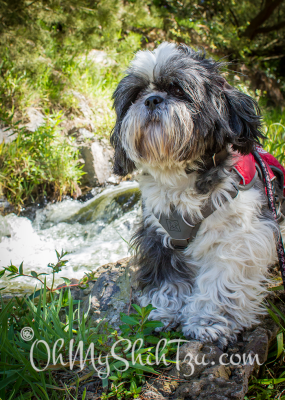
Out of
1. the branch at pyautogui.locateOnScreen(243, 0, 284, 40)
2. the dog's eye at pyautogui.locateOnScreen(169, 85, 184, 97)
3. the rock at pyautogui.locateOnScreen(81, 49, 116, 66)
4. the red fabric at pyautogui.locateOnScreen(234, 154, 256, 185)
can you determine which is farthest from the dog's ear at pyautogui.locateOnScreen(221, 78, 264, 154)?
the branch at pyautogui.locateOnScreen(243, 0, 284, 40)

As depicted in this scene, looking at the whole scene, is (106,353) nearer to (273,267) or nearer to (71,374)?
(71,374)

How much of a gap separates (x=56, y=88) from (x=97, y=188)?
2255 mm

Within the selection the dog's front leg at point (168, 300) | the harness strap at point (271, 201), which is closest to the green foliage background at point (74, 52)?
the harness strap at point (271, 201)

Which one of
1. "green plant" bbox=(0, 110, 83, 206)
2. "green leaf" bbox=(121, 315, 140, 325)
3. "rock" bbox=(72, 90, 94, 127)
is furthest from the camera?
"rock" bbox=(72, 90, 94, 127)

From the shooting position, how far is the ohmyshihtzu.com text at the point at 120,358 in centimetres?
150

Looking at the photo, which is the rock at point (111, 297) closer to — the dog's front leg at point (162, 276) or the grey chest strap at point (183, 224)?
the dog's front leg at point (162, 276)

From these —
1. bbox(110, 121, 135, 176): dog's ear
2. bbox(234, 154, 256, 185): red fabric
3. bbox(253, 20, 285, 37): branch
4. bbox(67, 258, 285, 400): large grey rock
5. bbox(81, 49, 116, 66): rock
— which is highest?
bbox(253, 20, 285, 37): branch

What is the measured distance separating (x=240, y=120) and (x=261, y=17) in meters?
9.96

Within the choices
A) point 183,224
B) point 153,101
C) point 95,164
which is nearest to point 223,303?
point 183,224

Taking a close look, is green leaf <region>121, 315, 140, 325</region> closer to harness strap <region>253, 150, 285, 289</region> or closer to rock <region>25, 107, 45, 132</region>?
harness strap <region>253, 150, 285, 289</region>

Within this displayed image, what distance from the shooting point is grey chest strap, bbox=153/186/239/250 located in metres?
1.82

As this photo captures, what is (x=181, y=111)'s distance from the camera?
64.9 inches

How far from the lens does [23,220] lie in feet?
15.0

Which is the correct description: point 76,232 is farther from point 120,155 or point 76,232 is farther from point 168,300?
point 168,300
